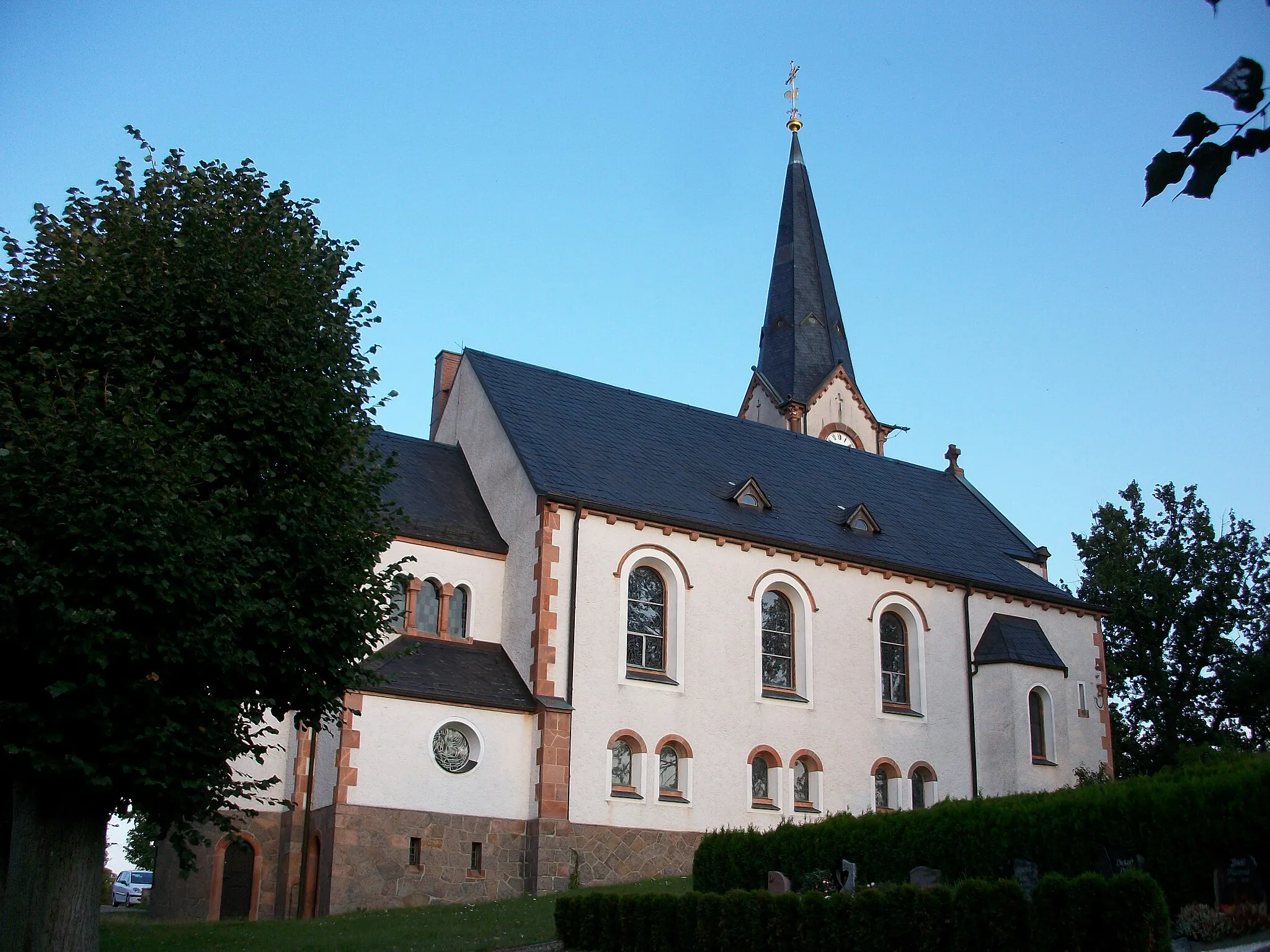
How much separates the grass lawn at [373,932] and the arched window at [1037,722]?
12931 millimetres

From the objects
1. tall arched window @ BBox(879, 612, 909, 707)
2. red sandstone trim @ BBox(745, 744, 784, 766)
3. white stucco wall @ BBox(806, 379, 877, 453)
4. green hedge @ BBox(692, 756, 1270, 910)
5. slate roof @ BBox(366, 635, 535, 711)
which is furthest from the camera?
white stucco wall @ BBox(806, 379, 877, 453)

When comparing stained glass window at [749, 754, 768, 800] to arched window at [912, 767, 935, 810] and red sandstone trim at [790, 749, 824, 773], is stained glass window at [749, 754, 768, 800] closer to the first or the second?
red sandstone trim at [790, 749, 824, 773]

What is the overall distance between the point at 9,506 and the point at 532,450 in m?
16.1

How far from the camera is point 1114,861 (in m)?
16.6

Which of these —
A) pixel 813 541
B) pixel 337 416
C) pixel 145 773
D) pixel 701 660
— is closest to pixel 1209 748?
pixel 813 541

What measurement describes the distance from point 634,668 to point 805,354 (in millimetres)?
25905

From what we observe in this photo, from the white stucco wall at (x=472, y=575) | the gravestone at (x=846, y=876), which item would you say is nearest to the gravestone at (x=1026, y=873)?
the gravestone at (x=846, y=876)

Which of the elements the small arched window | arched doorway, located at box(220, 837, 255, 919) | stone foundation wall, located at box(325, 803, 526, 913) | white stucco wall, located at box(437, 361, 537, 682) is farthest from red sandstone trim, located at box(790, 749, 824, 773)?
arched doorway, located at box(220, 837, 255, 919)

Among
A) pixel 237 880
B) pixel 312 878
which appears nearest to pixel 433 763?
pixel 312 878

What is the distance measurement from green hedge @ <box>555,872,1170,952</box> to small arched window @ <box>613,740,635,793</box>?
8.87 metres

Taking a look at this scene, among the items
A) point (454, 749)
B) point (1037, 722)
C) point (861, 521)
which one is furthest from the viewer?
point (861, 521)

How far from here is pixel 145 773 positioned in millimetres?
13156

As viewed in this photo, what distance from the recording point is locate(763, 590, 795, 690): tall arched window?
29125mm

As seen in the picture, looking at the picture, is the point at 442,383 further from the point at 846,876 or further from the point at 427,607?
the point at 846,876
